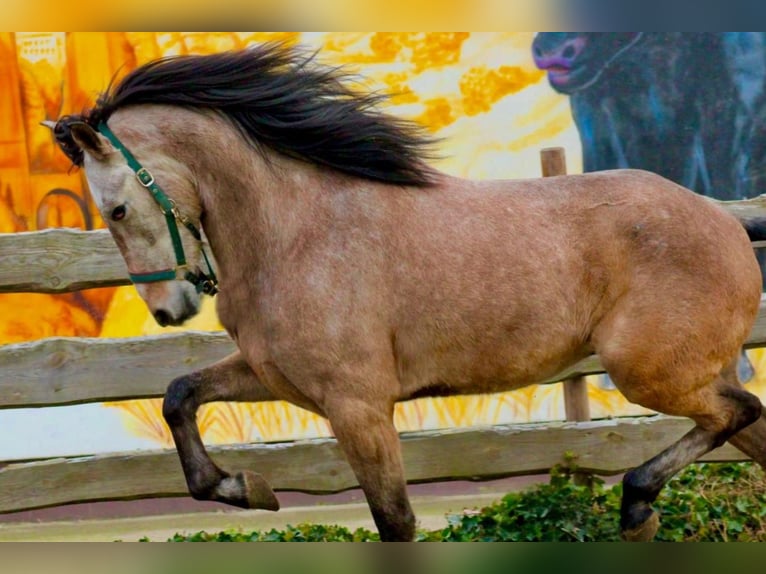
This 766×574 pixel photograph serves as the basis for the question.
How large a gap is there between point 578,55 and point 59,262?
11.2ft

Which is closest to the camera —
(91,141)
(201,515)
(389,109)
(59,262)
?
(91,141)

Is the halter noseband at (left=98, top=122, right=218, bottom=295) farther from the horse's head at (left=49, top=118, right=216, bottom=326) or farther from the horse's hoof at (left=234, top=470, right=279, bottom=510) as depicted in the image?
the horse's hoof at (left=234, top=470, right=279, bottom=510)

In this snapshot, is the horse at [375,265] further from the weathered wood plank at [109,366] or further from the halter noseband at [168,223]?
the weathered wood plank at [109,366]

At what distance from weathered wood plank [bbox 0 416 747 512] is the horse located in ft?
3.31

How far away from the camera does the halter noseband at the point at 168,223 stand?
4168 mm

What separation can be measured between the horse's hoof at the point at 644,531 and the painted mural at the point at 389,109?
6.84 ft

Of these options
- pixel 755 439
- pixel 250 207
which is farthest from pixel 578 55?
pixel 250 207

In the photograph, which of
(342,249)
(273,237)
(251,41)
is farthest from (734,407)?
(251,41)

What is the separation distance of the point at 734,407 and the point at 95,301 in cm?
391

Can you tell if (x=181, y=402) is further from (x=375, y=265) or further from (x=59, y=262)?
(x=59, y=262)

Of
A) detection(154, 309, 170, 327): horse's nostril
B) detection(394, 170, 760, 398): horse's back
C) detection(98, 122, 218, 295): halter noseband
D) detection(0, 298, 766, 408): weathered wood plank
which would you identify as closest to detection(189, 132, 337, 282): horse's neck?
detection(98, 122, 218, 295): halter noseband

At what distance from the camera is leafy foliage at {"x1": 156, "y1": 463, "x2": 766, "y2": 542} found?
5055 millimetres

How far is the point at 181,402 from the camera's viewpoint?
4.48 meters

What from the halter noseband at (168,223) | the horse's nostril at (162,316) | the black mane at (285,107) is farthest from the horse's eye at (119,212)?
the horse's nostril at (162,316)
